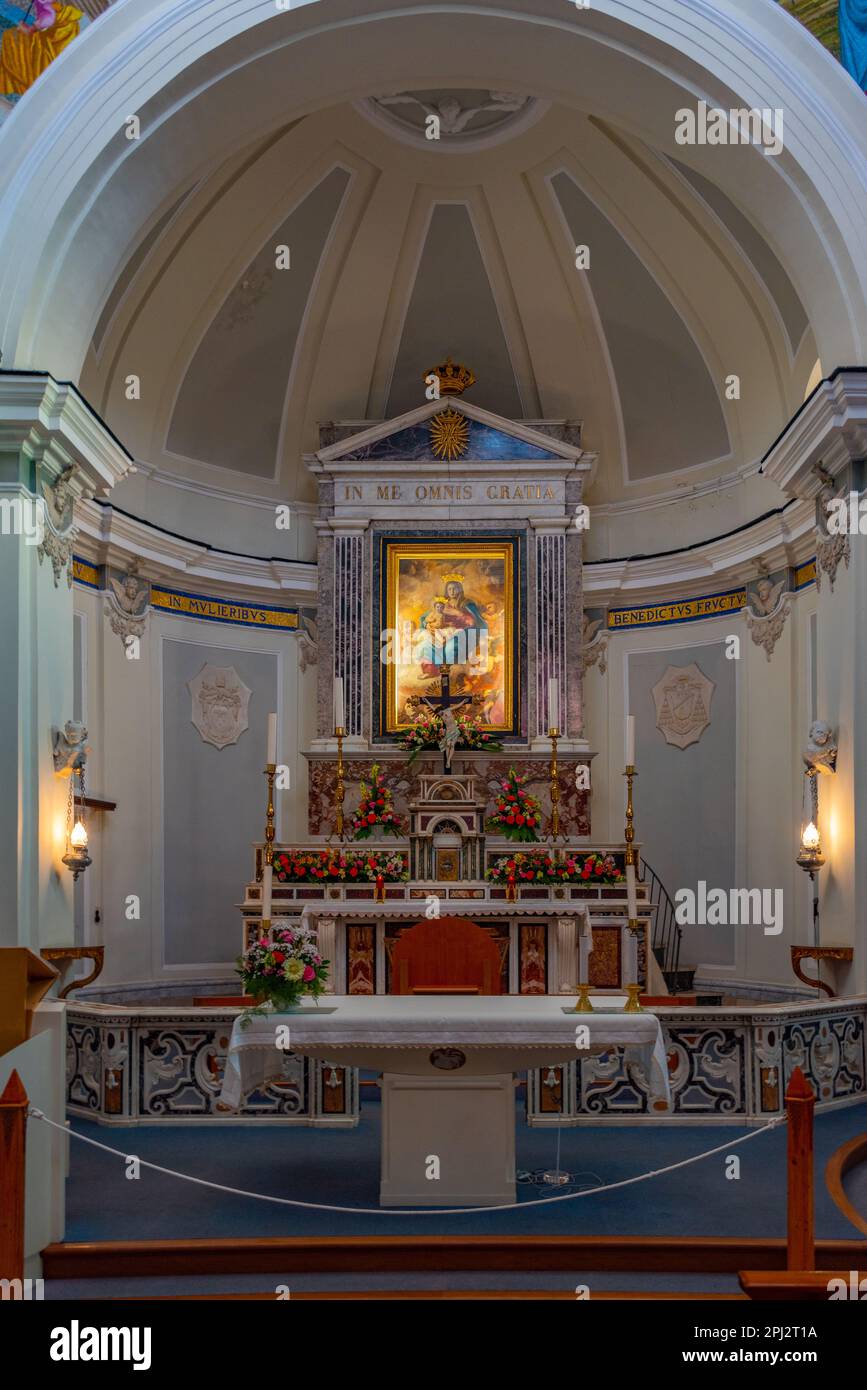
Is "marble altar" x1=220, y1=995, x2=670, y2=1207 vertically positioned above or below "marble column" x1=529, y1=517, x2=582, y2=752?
below

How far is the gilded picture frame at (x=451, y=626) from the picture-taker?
50.6ft

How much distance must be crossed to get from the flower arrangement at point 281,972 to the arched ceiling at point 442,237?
5134mm

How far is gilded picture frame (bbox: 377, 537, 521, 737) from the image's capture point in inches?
607

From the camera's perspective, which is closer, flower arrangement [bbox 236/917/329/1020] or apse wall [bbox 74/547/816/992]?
flower arrangement [bbox 236/917/329/1020]

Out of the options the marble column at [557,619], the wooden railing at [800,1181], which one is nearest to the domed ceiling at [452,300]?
the marble column at [557,619]

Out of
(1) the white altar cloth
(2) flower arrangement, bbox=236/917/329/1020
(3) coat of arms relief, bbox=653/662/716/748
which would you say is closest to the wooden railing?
(1) the white altar cloth

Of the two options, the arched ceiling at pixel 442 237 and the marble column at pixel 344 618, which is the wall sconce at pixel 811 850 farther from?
the marble column at pixel 344 618

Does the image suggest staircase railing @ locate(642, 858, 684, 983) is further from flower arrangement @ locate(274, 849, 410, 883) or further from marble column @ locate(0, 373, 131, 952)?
marble column @ locate(0, 373, 131, 952)

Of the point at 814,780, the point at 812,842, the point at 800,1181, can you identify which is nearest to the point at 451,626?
the point at 814,780

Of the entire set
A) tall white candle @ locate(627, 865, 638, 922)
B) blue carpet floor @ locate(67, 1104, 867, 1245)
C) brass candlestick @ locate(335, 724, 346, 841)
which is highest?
brass candlestick @ locate(335, 724, 346, 841)

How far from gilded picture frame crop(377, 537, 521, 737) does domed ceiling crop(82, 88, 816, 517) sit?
5.68ft

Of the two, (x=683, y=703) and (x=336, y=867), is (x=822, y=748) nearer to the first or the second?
(x=336, y=867)

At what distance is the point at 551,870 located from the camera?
11930 millimetres

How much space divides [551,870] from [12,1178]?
7.29 metres
